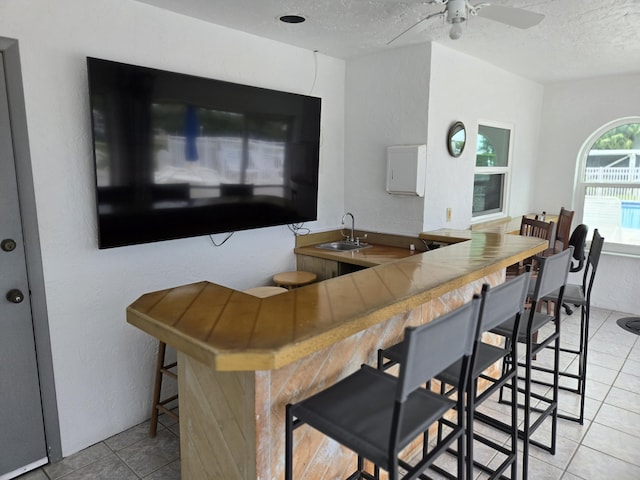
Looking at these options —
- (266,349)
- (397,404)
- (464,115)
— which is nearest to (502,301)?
(397,404)

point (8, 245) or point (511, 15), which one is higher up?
point (511, 15)

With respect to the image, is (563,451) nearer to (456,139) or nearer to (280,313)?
(280,313)

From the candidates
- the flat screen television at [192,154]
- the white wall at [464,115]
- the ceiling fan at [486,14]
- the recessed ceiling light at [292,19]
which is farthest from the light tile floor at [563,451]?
the recessed ceiling light at [292,19]

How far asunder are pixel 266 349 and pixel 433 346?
1.50 ft

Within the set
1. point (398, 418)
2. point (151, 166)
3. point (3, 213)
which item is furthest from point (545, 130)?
point (3, 213)

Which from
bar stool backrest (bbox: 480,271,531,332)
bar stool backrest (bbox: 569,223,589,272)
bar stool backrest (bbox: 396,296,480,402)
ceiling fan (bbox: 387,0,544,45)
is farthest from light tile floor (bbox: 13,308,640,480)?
ceiling fan (bbox: 387,0,544,45)

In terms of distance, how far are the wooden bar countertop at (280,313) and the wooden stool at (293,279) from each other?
1201 mm

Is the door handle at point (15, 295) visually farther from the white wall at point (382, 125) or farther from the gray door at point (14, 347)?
the white wall at point (382, 125)

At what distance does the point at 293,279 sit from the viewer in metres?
3.24

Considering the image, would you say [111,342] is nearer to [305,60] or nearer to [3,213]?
[3,213]

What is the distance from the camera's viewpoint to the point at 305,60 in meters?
3.42

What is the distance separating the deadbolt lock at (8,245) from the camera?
2.10 metres

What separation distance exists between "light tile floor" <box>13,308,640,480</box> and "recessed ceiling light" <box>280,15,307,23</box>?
8.54 feet

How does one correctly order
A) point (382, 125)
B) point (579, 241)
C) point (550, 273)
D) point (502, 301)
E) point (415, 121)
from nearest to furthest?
1. point (502, 301)
2. point (550, 273)
3. point (415, 121)
4. point (382, 125)
5. point (579, 241)
